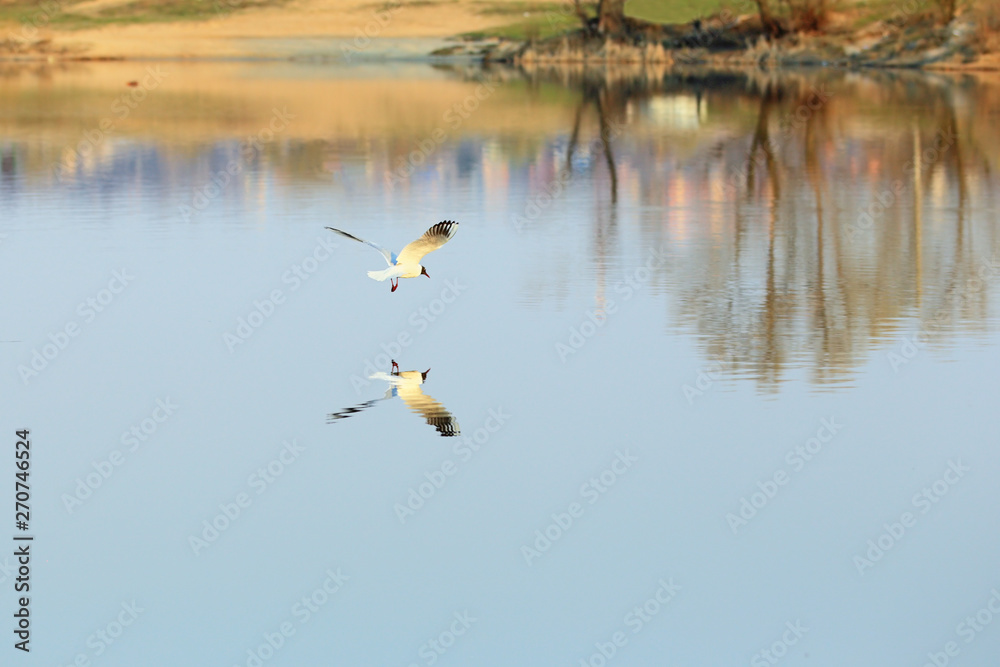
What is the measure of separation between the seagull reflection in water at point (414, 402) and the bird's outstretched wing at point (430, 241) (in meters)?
0.69

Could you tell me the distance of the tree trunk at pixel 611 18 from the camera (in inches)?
2199

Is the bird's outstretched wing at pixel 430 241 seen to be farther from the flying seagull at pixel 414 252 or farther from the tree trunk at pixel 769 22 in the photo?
the tree trunk at pixel 769 22

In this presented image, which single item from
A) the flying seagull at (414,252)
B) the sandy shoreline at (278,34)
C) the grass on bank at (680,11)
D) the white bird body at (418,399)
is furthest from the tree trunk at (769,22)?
the white bird body at (418,399)

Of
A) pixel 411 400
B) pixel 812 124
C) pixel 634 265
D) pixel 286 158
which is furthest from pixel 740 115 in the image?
pixel 411 400

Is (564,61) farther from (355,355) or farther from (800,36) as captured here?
(355,355)

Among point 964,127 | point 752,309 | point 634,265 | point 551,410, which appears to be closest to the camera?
point 551,410

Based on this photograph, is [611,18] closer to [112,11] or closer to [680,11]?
[680,11]

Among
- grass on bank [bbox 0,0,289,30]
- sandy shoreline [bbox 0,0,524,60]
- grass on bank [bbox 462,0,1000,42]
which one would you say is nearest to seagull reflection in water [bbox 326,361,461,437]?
grass on bank [bbox 462,0,1000,42]

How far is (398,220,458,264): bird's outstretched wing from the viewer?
409 inches

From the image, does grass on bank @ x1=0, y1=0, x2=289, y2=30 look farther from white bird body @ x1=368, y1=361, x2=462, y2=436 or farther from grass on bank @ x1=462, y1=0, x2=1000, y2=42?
white bird body @ x1=368, y1=361, x2=462, y2=436

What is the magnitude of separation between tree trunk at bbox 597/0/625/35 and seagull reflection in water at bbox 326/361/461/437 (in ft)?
152

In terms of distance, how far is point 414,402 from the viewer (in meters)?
10.1

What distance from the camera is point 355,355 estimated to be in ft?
37.0

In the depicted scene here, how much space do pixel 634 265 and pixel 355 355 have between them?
3954mm
